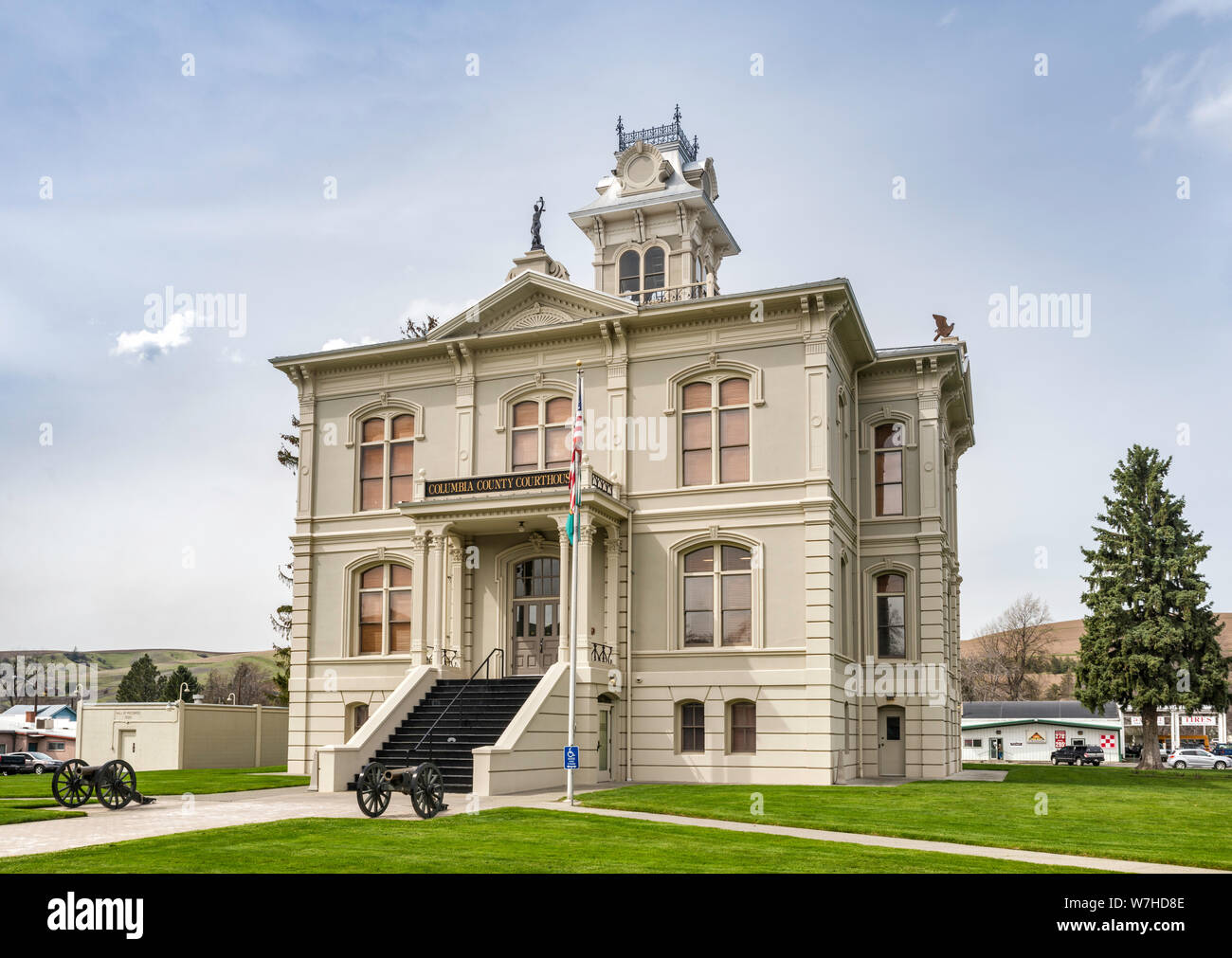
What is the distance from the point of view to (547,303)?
3238 centimetres

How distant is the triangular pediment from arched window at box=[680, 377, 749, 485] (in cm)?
291

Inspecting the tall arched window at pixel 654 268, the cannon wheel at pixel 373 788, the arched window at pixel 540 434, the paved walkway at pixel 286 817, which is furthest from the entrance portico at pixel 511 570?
the cannon wheel at pixel 373 788

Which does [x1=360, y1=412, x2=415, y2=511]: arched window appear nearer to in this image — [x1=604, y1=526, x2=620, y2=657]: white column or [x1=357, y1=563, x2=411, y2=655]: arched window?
[x1=357, y1=563, x2=411, y2=655]: arched window

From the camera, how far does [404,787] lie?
61.1ft

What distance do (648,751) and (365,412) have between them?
12507 mm

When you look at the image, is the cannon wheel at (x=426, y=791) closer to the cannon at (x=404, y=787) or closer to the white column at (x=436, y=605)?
the cannon at (x=404, y=787)

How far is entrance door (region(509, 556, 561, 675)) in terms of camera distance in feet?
102

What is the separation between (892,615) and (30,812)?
22.2 metres

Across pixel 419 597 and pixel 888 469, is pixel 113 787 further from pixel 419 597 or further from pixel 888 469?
pixel 888 469

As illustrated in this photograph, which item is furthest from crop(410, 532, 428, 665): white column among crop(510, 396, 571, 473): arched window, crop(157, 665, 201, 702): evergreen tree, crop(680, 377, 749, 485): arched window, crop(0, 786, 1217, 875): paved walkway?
crop(157, 665, 201, 702): evergreen tree

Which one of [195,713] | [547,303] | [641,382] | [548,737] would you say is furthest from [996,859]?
[195,713]

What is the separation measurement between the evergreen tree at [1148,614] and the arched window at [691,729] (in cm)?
2526

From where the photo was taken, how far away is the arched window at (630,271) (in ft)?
122

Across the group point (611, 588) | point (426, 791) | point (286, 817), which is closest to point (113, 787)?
point (286, 817)
